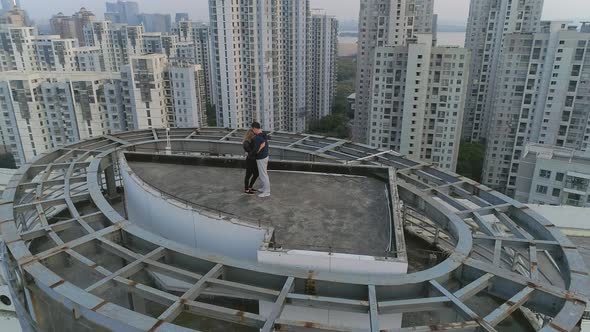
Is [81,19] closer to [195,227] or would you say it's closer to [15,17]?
A: [15,17]

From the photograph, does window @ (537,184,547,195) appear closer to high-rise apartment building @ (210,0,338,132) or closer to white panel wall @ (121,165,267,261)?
high-rise apartment building @ (210,0,338,132)

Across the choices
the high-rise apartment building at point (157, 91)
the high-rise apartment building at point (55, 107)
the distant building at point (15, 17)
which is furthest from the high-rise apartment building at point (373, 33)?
the distant building at point (15, 17)

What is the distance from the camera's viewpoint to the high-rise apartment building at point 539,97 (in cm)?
4553

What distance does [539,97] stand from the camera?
48.8 metres

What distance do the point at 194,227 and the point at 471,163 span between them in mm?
59046

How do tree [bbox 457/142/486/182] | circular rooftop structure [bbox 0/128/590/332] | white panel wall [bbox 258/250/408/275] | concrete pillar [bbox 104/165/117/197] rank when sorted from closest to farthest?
circular rooftop structure [bbox 0/128/590/332], white panel wall [bbox 258/250/408/275], concrete pillar [bbox 104/165/117/197], tree [bbox 457/142/486/182]

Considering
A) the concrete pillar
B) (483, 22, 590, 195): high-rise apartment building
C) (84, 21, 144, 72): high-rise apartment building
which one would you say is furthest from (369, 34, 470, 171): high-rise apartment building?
(84, 21, 144, 72): high-rise apartment building

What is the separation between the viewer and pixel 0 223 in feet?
30.6

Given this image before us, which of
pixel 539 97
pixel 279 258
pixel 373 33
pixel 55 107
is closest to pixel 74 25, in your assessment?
pixel 55 107

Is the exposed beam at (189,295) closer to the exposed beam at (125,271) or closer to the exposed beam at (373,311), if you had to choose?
the exposed beam at (125,271)

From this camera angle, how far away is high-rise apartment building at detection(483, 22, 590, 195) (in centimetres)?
4553

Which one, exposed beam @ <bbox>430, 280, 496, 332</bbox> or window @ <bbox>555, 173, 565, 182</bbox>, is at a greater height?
exposed beam @ <bbox>430, 280, 496, 332</bbox>

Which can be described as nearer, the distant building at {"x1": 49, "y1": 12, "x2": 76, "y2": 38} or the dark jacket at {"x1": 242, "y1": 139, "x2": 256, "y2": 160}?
the dark jacket at {"x1": 242, "y1": 139, "x2": 256, "y2": 160}

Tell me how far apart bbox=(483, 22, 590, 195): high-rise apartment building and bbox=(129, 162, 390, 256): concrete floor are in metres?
46.3
